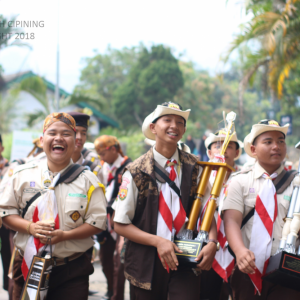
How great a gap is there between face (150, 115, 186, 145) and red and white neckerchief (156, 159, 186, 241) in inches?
15.6

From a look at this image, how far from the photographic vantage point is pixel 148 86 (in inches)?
1438

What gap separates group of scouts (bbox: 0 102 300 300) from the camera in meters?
3.30

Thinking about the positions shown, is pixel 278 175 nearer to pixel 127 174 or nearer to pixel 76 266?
pixel 127 174

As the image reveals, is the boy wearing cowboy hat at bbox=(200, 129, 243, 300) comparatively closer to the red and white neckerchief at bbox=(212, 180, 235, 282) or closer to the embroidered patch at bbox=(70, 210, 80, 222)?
the red and white neckerchief at bbox=(212, 180, 235, 282)

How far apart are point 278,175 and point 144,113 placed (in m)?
34.5

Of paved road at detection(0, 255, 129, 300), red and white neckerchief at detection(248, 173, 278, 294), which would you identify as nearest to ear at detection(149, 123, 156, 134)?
red and white neckerchief at detection(248, 173, 278, 294)

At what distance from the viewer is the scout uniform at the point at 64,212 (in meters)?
3.39

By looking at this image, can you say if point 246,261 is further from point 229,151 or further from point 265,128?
point 229,151

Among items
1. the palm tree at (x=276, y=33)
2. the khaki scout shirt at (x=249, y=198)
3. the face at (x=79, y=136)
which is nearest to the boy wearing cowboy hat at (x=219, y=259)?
the khaki scout shirt at (x=249, y=198)

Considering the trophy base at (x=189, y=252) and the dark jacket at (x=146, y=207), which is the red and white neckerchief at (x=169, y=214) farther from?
the trophy base at (x=189, y=252)

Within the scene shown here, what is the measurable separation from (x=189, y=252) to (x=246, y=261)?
45cm

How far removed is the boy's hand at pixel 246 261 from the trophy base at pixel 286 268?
0.17 m

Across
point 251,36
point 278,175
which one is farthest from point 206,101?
point 278,175

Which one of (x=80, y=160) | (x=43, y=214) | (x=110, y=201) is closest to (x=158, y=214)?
(x=43, y=214)
